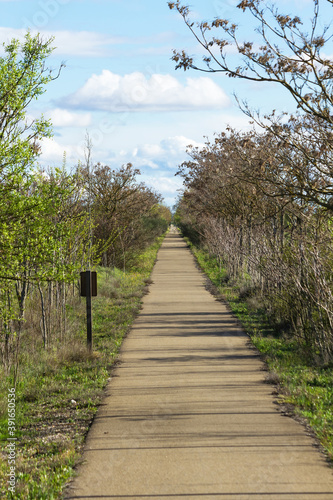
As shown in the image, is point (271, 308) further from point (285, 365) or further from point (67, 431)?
point (67, 431)

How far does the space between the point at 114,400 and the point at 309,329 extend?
4655 millimetres

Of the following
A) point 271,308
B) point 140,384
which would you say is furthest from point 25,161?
point 271,308

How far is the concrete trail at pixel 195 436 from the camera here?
511 cm

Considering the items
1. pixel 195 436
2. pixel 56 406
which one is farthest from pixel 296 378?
pixel 56 406

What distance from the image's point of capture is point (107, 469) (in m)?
5.57

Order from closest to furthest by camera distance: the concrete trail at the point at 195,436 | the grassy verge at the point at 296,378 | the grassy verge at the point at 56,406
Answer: the concrete trail at the point at 195,436, the grassy verge at the point at 56,406, the grassy verge at the point at 296,378

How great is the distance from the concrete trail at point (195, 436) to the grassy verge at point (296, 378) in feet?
0.66

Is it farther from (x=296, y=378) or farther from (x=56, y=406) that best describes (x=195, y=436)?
(x=296, y=378)

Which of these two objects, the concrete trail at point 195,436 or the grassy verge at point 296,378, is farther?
the grassy verge at point 296,378

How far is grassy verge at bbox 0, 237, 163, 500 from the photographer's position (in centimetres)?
546

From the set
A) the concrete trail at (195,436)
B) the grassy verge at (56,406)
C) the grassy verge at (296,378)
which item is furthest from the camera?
the grassy verge at (296,378)

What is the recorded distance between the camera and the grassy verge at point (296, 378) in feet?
23.1

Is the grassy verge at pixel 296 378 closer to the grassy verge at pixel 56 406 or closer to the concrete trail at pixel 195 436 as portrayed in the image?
the concrete trail at pixel 195 436

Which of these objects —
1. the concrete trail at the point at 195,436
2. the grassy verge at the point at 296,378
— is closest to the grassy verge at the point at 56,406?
the concrete trail at the point at 195,436
